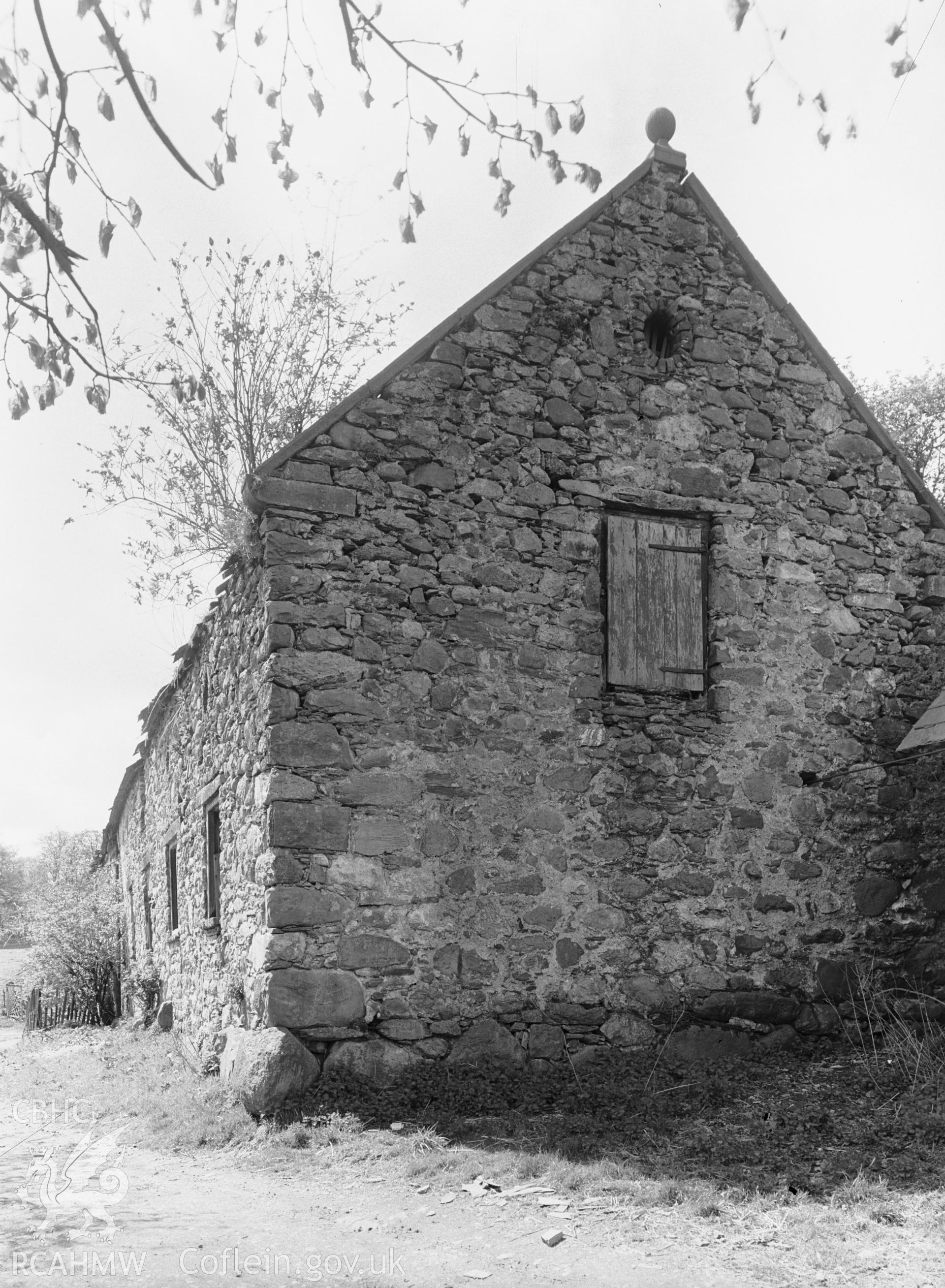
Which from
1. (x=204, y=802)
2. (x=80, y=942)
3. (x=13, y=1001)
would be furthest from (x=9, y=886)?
(x=204, y=802)

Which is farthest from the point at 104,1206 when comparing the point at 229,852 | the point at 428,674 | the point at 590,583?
the point at 590,583

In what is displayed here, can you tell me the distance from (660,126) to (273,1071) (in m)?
7.54

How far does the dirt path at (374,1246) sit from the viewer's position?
4387mm

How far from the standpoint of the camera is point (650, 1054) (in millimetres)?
7703

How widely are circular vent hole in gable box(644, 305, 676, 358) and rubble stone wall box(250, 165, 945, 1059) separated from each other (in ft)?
0.30

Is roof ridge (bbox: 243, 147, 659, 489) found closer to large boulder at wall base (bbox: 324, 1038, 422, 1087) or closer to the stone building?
the stone building

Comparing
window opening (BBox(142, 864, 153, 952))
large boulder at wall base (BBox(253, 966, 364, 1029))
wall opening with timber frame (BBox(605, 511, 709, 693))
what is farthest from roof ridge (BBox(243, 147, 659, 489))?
window opening (BBox(142, 864, 153, 952))

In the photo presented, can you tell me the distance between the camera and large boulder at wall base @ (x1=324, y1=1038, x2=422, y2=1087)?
693 centimetres

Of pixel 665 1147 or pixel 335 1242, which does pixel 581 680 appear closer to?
pixel 665 1147

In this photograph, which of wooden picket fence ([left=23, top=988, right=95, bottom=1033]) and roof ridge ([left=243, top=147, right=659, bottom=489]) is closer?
roof ridge ([left=243, top=147, right=659, bottom=489])

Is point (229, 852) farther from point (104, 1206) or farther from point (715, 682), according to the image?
point (715, 682)

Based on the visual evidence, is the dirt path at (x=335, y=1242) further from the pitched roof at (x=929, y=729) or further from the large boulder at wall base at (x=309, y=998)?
the pitched roof at (x=929, y=729)

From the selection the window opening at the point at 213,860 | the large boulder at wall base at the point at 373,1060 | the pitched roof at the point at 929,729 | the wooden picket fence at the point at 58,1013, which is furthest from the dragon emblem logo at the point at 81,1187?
the wooden picket fence at the point at 58,1013

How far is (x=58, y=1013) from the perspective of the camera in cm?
1608
